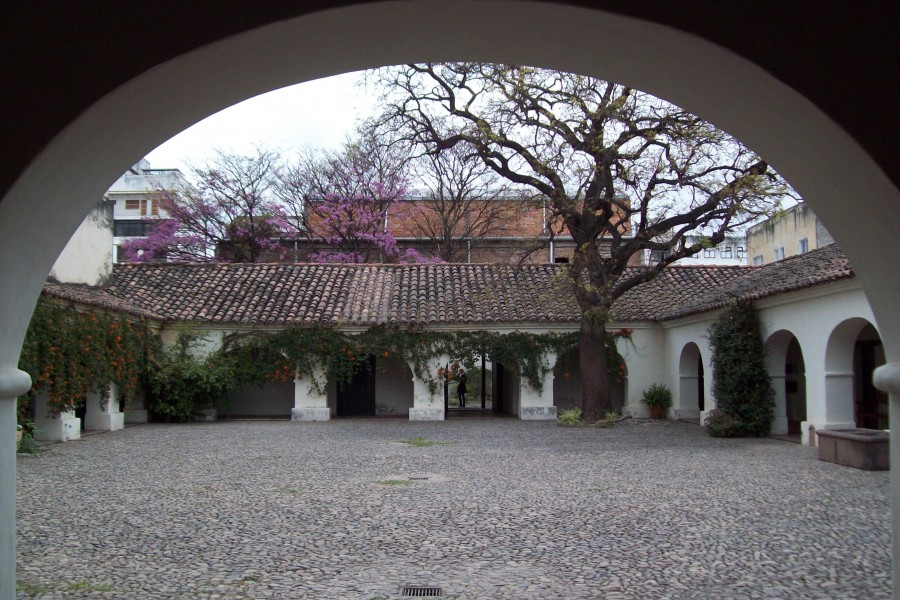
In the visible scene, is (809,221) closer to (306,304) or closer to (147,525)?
(306,304)

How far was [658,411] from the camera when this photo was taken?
69.0 feet

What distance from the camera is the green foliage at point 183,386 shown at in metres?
19.9

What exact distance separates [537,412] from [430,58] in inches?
729

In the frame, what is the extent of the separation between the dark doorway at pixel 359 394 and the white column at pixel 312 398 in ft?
5.40

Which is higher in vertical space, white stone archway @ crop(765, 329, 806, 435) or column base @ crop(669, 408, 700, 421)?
white stone archway @ crop(765, 329, 806, 435)

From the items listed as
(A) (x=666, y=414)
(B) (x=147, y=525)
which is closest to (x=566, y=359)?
(A) (x=666, y=414)

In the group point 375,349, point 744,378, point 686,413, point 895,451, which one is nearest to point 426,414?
point 375,349

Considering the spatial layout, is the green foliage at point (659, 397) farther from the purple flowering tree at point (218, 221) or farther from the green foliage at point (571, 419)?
the purple flowering tree at point (218, 221)

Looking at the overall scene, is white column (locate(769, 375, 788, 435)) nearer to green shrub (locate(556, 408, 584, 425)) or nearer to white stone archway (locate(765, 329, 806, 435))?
white stone archway (locate(765, 329, 806, 435))

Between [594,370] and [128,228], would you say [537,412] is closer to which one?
[594,370]

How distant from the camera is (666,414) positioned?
21.2 metres

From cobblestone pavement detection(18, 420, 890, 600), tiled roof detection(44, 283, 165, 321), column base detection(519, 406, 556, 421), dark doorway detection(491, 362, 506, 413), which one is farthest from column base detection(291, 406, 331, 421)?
cobblestone pavement detection(18, 420, 890, 600)

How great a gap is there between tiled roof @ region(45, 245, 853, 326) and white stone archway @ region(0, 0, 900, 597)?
15.4 metres

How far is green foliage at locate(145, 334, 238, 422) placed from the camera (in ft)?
65.4
